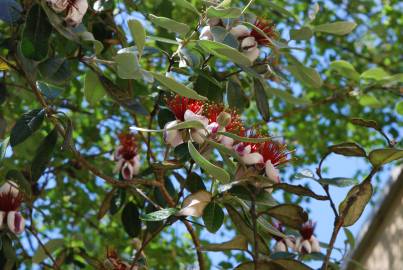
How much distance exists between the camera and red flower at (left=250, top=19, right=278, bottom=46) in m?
1.52

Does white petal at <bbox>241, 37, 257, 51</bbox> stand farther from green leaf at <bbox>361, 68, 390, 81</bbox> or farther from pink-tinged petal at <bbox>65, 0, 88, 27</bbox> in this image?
green leaf at <bbox>361, 68, 390, 81</bbox>

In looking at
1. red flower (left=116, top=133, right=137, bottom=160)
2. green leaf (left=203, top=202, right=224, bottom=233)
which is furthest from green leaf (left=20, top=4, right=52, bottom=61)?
red flower (left=116, top=133, right=137, bottom=160)

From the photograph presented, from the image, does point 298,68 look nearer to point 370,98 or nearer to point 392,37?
point 370,98

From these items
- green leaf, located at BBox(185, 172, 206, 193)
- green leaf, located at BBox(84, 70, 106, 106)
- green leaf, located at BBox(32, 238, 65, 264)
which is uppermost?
green leaf, located at BBox(84, 70, 106, 106)

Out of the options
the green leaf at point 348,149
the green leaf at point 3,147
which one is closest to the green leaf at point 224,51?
the green leaf at point 348,149

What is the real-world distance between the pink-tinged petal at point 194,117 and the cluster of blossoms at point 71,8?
25 cm

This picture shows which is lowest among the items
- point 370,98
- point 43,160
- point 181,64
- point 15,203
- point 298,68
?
point 370,98

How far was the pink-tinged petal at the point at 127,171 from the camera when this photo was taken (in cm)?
178

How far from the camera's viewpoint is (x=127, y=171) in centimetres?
179

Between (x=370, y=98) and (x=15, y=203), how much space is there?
3.96ft

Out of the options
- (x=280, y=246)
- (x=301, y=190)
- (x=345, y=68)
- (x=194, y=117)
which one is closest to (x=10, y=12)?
(x=194, y=117)

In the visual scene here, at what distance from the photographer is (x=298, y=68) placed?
5.53ft

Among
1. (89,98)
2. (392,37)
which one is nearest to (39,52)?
(89,98)

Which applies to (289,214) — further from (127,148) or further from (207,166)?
(127,148)
